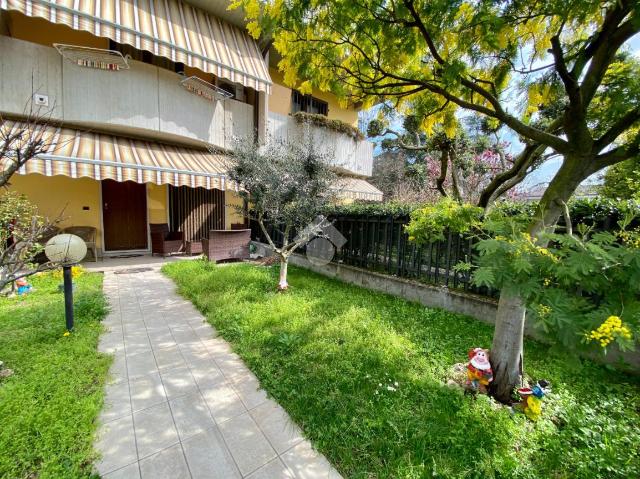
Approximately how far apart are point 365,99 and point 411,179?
20390 millimetres

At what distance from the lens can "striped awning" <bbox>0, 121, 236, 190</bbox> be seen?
7578 millimetres

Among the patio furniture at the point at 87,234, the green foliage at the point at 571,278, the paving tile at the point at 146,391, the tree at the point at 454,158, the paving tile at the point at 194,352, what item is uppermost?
the tree at the point at 454,158

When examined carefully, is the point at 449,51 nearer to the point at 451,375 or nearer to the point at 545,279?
the point at 545,279

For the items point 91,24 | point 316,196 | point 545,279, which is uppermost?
point 91,24

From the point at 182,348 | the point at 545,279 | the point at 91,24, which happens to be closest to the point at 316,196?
the point at 182,348

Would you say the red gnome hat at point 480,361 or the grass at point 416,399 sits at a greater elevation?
the red gnome hat at point 480,361

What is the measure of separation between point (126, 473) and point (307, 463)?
1.77 meters

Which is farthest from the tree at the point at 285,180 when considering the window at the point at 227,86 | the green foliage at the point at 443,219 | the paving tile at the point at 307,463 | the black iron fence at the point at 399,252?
the window at the point at 227,86

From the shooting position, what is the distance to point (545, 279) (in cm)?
245

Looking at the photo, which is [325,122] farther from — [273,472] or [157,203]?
[273,472]

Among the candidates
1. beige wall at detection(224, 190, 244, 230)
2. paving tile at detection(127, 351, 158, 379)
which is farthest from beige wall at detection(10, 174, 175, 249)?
paving tile at detection(127, 351, 158, 379)

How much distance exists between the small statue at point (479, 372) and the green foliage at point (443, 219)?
71.4 inches

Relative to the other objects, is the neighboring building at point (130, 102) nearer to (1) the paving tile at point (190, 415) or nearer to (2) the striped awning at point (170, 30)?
(2) the striped awning at point (170, 30)

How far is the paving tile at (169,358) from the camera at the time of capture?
4.45 m
